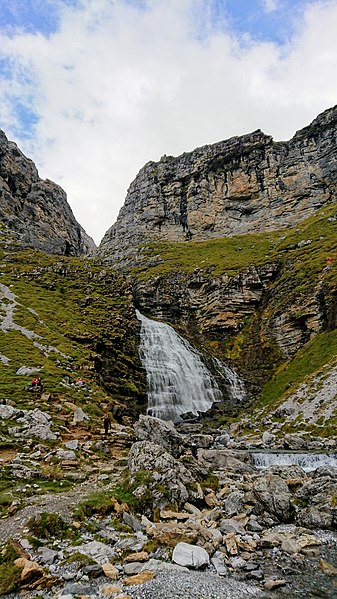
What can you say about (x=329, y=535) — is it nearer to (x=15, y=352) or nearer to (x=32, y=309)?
(x=15, y=352)

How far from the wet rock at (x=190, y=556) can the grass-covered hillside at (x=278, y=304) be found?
95.2 feet

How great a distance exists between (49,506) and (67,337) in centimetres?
4175

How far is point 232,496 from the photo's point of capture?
16.3 metres

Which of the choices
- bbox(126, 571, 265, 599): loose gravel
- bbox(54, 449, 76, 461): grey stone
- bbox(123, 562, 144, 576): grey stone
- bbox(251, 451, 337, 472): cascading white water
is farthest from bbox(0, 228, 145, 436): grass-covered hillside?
bbox(126, 571, 265, 599): loose gravel

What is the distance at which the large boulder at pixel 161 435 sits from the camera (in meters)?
21.3

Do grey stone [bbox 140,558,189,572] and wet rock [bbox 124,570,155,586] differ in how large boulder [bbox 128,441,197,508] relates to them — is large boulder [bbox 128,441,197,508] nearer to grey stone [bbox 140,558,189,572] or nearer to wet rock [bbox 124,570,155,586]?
grey stone [bbox 140,558,189,572]

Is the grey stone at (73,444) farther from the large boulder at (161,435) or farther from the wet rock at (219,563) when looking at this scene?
the wet rock at (219,563)

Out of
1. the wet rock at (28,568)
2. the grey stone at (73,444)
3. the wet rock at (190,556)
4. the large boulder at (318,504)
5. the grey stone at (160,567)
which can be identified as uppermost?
the grey stone at (73,444)

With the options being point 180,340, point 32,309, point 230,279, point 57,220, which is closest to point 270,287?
point 230,279

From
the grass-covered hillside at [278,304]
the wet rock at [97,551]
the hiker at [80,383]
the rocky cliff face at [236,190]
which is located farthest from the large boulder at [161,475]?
the rocky cliff face at [236,190]

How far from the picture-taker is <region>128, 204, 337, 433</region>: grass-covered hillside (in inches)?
2153

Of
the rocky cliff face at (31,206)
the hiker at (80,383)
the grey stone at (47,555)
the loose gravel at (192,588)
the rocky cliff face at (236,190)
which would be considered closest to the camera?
the loose gravel at (192,588)

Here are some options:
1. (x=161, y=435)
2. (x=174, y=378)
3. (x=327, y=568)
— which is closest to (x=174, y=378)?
(x=174, y=378)

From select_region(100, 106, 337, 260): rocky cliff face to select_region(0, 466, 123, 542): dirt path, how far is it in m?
128
